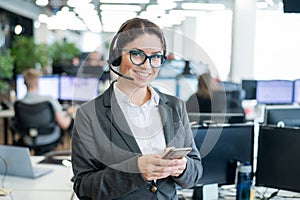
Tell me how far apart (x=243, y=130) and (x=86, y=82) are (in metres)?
0.79

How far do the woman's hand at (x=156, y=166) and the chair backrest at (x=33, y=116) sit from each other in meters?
3.11

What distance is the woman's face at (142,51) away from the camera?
113 centimetres

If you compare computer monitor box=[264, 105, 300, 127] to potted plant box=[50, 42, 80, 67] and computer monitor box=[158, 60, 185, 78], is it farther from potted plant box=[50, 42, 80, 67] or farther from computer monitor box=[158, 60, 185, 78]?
potted plant box=[50, 42, 80, 67]

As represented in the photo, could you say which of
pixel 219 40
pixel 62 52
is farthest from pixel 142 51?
pixel 62 52

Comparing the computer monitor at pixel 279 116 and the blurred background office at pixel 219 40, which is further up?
the blurred background office at pixel 219 40

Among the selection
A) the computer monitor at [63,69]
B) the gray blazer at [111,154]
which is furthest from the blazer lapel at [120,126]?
the computer monitor at [63,69]

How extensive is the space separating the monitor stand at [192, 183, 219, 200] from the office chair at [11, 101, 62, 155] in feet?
8.51

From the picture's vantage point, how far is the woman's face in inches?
44.5

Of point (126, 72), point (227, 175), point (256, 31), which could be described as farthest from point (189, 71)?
point (256, 31)

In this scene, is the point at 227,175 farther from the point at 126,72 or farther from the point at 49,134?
the point at 49,134

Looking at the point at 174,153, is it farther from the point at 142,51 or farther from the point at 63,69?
the point at 63,69

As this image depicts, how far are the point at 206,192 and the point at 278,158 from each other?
38cm

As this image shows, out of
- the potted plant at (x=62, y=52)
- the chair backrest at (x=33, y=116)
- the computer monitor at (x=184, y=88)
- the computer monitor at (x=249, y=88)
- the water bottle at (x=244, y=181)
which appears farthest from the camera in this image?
the potted plant at (x=62, y=52)

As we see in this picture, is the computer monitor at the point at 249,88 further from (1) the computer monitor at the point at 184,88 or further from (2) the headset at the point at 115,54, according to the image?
(2) the headset at the point at 115,54
